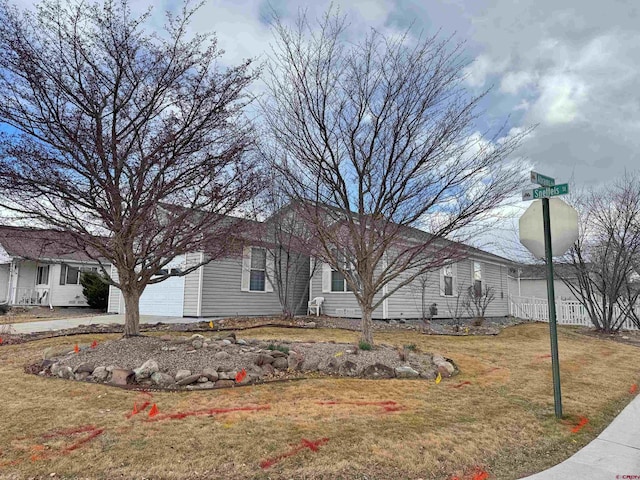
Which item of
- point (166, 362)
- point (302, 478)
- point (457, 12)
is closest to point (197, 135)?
point (166, 362)

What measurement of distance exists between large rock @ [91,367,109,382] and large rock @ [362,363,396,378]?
3.56 metres

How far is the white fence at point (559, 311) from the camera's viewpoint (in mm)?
18236

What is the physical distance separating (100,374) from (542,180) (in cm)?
603

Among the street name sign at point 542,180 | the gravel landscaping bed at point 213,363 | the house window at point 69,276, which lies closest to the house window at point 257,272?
the gravel landscaping bed at point 213,363

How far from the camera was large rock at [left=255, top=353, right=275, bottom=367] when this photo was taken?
20.8 feet

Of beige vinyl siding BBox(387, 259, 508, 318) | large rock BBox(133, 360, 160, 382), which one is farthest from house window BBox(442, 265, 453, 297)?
large rock BBox(133, 360, 160, 382)

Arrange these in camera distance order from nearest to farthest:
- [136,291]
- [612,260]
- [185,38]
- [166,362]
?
1. [166,362]
2. [185,38]
3. [136,291]
4. [612,260]

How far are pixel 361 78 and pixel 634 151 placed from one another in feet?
36.1

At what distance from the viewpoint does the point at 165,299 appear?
1578cm

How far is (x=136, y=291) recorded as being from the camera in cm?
773

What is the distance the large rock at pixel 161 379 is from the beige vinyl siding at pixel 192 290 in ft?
30.5

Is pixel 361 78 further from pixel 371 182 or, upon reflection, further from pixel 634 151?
pixel 634 151

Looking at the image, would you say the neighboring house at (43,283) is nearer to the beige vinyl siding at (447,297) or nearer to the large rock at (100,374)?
the beige vinyl siding at (447,297)

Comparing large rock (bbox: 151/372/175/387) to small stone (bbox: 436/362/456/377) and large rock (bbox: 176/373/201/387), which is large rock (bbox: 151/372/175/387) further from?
small stone (bbox: 436/362/456/377)
